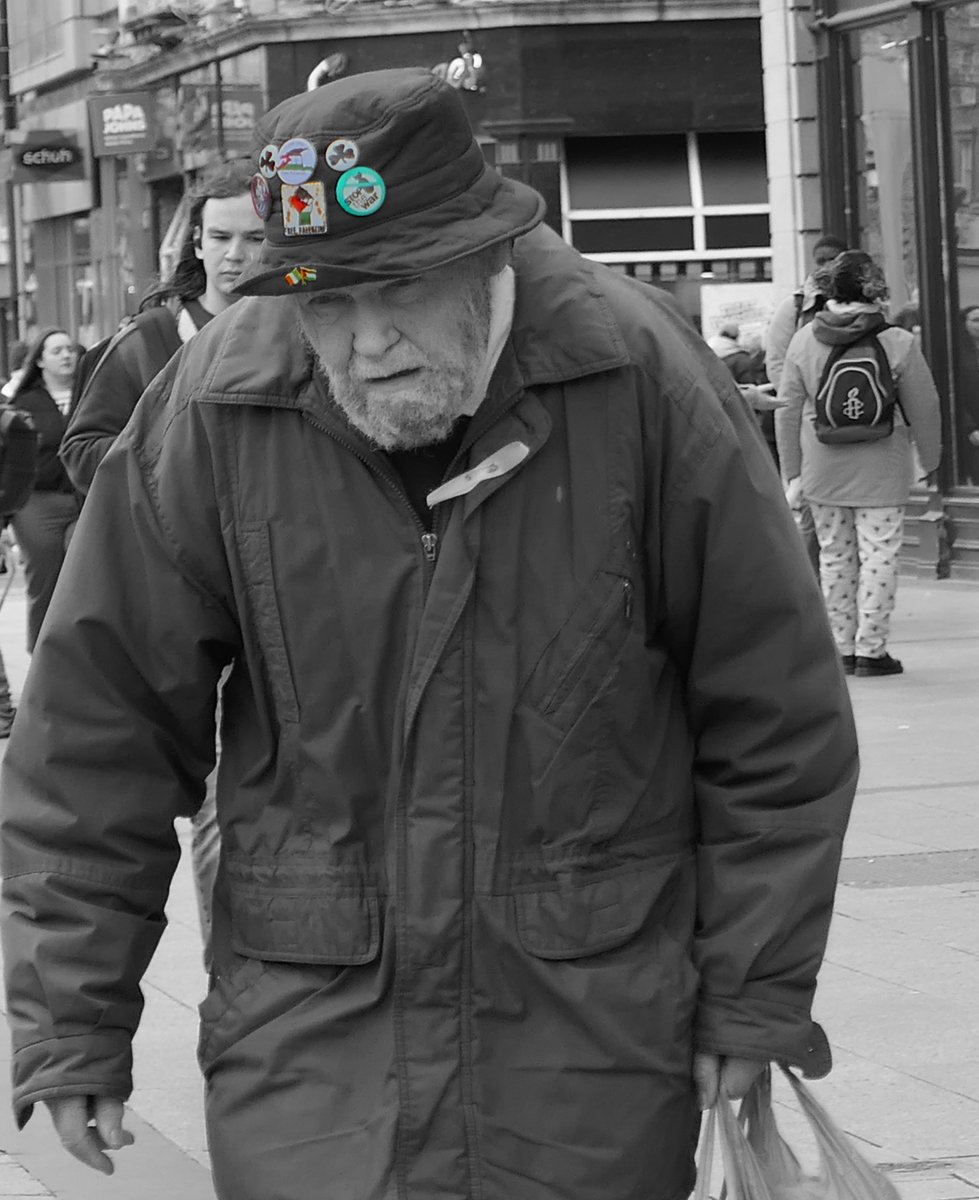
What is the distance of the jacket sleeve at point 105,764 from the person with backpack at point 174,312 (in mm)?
2424

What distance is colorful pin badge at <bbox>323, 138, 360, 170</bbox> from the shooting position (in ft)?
8.27

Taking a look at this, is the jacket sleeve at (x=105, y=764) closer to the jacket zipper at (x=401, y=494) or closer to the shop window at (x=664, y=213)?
the jacket zipper at (x=401, y=494)

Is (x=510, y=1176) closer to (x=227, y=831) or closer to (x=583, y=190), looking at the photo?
(x=227, y=831)

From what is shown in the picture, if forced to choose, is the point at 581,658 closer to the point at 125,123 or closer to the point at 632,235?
the point at 632,235

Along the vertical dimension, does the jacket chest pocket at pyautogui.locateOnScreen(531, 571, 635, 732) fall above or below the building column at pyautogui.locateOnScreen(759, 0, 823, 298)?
below

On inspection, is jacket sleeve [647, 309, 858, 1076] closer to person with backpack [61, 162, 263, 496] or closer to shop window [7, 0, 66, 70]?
person with backpack [61, 162, 263, 496]

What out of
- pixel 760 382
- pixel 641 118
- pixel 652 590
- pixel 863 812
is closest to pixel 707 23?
pixel 641 118

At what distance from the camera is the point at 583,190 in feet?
80.1

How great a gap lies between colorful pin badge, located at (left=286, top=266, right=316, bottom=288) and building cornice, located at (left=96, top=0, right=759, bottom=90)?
2196cm

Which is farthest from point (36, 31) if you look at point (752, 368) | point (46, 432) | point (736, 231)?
point (46, 432)

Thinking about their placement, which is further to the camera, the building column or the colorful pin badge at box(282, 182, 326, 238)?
the building column

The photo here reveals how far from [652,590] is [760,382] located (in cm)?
1300

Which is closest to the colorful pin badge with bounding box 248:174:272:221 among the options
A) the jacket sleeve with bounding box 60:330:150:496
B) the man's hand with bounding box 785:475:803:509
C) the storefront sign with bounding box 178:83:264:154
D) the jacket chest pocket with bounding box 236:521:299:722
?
the jacket chest pocket with bounding box 236:521:299:722

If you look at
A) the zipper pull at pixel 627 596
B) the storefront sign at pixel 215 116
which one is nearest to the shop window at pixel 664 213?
the storefront sign at pixel 215 116
